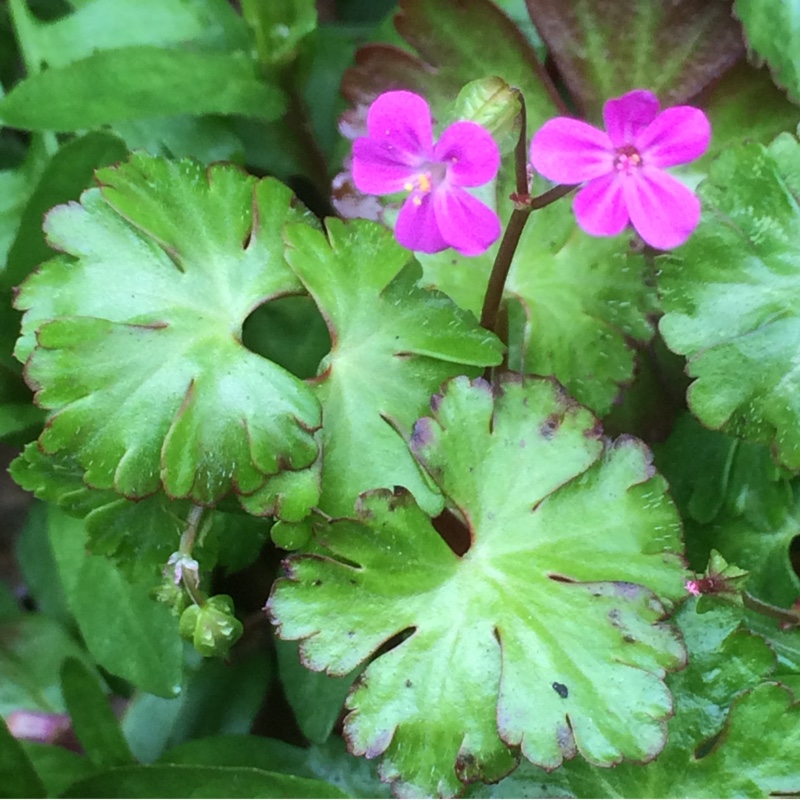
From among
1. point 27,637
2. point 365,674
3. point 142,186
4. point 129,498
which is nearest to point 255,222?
point 142,186

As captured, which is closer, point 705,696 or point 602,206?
point 602,206

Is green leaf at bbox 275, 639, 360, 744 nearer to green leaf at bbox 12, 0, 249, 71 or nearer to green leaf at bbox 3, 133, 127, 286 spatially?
green leaf at bbox 3, 133, 127, 286

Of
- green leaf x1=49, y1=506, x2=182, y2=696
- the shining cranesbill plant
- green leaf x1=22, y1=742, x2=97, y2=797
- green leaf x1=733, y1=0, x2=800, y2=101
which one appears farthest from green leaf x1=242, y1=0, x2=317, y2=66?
green leaf x1=22, y1=742, x2=97, y2=797

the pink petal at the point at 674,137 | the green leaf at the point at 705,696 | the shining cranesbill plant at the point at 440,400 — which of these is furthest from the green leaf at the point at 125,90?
the green leaf at the point at 705,696

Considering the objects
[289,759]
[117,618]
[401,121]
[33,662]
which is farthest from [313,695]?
[401,121]

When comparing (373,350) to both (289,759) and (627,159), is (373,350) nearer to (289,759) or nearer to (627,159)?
(627,159)
